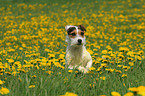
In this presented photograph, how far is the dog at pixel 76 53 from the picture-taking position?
370 centimetres

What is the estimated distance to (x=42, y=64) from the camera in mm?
3500

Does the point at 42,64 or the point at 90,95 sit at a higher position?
the point at 42,64

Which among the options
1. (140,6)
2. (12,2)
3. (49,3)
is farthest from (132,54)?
(12,2)

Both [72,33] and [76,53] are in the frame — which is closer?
[72,33]

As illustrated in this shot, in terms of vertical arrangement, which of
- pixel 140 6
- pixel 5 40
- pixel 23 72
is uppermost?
pixel 140 6

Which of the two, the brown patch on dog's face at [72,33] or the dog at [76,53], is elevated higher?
the brown patch on dog's face at [72,33]

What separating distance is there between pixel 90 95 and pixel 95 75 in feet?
3.55

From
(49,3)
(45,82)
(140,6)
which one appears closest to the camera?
(45,82)

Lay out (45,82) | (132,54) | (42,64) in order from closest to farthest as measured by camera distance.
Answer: (45,82), (42,64), (132,54)

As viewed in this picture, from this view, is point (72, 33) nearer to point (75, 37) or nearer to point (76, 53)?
point (75, 37)

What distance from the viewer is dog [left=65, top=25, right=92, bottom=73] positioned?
370cm

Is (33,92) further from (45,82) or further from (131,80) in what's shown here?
(131,80)

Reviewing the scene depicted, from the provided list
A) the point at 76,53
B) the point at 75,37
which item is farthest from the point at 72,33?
the point at 76,53

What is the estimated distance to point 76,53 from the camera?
392cm
